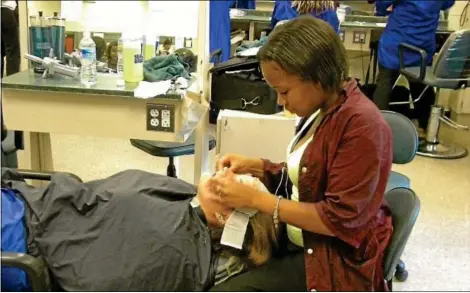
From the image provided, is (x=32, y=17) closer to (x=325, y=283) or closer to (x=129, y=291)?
(x=129, y=291)

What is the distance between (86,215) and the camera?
5.00 feet

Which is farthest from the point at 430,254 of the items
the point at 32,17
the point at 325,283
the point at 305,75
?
the point at 32,17

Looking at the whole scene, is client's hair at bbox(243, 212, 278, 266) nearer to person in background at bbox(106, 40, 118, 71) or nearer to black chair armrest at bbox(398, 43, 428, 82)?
person in background at bbox(106, 40, 118, 71)

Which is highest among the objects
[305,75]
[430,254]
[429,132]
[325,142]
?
[305,75]

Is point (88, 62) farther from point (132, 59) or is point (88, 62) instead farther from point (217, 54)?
point (217, 54)

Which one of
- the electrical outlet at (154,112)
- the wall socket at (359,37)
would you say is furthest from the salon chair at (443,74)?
the electrical outlet at (154,112)

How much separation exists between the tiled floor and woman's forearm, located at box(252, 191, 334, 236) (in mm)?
1190

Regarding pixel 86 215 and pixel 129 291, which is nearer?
pixel 129 291

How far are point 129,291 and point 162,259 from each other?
119 millimetres

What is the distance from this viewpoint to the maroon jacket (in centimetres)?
130

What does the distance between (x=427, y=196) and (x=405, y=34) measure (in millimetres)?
1380

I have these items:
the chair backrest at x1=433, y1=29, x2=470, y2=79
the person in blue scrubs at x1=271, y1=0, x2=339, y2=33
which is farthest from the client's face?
the chair backrest at x1=433, y1=29, x2=470, y2=79

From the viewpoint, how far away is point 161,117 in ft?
7.23

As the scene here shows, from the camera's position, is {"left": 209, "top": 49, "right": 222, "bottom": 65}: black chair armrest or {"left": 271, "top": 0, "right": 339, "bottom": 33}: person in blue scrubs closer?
{"left": 209, "top": 49, "right": 222, "bottom": 65}: black chair armrest
